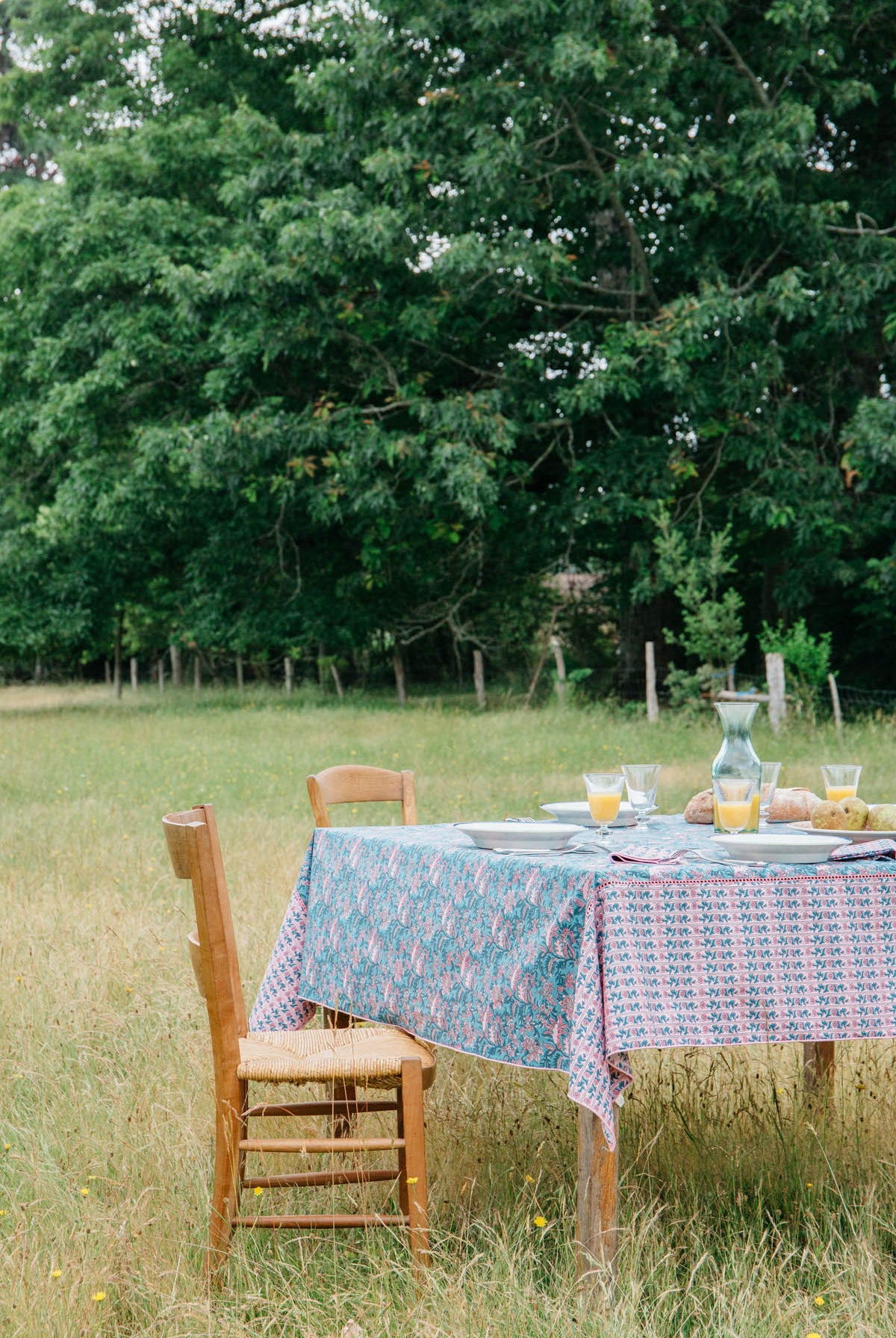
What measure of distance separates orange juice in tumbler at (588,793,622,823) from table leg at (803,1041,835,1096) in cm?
128

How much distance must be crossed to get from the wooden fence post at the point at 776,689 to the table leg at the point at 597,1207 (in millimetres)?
13649

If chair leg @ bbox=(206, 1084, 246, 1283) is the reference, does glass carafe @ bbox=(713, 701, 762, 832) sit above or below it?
above

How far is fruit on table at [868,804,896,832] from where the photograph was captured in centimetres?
315

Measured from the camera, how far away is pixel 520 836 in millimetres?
3141

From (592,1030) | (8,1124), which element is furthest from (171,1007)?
(592,1030)

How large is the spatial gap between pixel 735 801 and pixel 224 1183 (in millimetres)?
1468

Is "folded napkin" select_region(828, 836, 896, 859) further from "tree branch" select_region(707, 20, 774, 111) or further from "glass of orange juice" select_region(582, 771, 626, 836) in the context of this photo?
"tree branch" select_region(707, 20, 774, 111)

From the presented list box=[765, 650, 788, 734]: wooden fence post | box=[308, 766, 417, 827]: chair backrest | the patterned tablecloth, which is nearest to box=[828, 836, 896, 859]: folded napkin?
the patterned tablecloth

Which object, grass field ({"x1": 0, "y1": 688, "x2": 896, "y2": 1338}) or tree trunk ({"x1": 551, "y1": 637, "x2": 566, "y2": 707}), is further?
tree trunk ({"x1": 551, "y1": 637, "x2": 566, "y2": 707})

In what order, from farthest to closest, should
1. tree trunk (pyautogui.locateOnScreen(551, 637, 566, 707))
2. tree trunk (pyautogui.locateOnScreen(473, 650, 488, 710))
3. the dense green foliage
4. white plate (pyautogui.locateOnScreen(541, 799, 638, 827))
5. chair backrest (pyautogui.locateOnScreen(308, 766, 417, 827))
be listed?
tree trunk (pyautogui.locateOnScreen(473, 650, 488, 710)) → tree trunk (pyautogui.locateOnScreen(551, 637, 566, 707)) → the dense green foliage → chair backrest (pyautogui.locateOnScreen(308, 766, 417, 827)) → white plate (pyautogui.locateOnScreen(541, 799, 638, 827))

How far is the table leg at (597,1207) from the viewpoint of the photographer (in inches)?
110

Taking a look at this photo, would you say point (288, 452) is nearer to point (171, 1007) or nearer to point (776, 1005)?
point (171, 1007)

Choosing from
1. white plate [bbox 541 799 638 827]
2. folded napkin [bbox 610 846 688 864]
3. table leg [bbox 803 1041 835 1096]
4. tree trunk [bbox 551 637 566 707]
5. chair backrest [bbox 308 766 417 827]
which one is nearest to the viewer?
folded napkin [bbox 610 846 688 864]

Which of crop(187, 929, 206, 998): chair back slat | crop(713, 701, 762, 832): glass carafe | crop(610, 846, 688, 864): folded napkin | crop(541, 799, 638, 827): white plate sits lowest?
crop(187, 929, 206, 998): chair back slat
